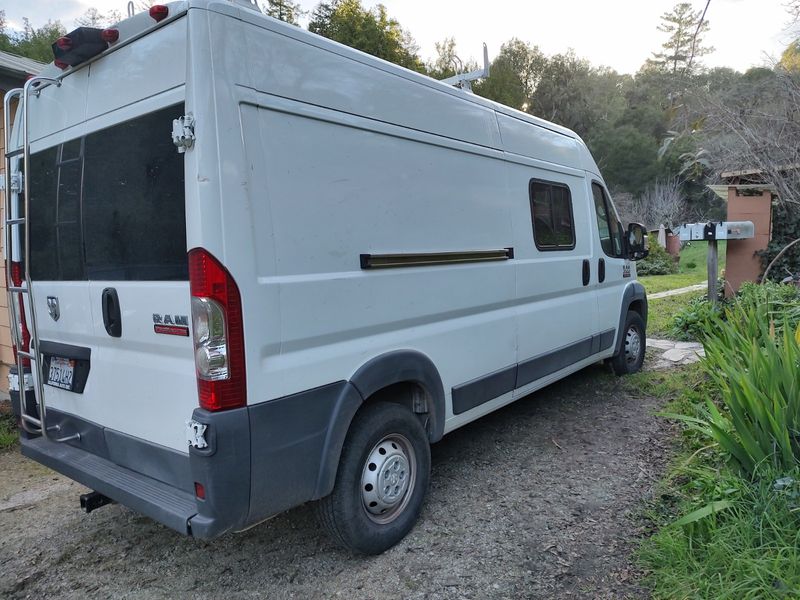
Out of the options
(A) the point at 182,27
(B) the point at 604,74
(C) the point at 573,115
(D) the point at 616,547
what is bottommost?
(D) the point at 616,547

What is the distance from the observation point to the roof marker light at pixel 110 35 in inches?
108

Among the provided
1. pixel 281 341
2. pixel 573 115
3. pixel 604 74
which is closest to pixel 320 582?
pixel 281 341

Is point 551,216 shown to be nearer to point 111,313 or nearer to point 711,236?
point 111,313

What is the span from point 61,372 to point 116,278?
83 centimetres

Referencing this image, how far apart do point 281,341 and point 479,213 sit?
194cm

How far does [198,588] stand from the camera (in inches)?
115

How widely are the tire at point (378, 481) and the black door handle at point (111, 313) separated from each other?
1.27 metres

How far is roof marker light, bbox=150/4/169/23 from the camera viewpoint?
2480 millimetres

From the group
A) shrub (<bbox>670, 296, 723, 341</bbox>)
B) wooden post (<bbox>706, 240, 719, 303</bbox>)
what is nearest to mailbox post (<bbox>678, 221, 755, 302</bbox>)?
wooden post (<bbox>706, 240, 719, 303</bbox>)

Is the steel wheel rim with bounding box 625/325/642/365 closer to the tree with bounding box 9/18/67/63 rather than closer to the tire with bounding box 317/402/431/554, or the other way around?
the tire with bounding box 317/402/431/554

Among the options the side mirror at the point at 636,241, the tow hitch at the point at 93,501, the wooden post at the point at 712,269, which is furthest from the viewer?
the wooden post at the point at 712,269

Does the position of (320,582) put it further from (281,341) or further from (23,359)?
(23,359)

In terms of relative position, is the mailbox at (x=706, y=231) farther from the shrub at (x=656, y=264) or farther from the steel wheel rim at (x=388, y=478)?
the shrub at (x=656, y=264)

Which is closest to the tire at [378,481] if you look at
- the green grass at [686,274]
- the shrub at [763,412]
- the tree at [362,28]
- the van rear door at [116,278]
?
the van rear door at [116,278]
